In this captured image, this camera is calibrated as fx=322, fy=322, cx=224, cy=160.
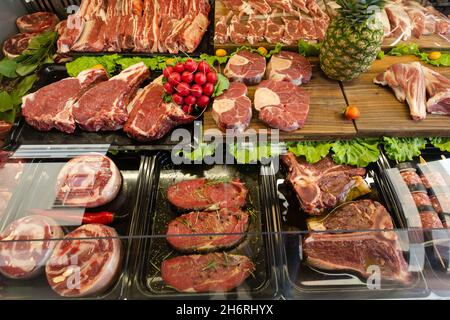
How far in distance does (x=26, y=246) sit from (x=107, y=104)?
1.25m

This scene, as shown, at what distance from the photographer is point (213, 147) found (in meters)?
2.59

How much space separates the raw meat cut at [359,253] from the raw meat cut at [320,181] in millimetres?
408

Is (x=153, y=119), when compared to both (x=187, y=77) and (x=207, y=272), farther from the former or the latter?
(x=207, y=272)

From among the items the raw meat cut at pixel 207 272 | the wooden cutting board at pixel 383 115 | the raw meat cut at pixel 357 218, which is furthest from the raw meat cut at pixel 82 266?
the wooden cutting board at pixel 383 115

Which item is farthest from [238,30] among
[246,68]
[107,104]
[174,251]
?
[174,251]

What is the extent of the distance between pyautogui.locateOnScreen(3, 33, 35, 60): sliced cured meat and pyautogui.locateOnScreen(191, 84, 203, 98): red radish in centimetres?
188

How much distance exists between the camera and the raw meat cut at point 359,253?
1863 millimetres

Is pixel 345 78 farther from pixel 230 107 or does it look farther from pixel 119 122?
pixel 119 122

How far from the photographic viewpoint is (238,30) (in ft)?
10.6

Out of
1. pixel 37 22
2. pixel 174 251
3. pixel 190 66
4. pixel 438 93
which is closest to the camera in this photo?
pixel 174 251

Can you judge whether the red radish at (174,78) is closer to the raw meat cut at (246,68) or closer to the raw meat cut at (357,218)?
the raw meat cut at (246,68)

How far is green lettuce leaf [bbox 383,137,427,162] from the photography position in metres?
2.54

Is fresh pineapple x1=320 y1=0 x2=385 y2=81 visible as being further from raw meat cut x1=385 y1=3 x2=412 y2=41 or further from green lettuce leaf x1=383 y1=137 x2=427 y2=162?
raw meat cut x1=385 y1=3 x2=412 y2=41
